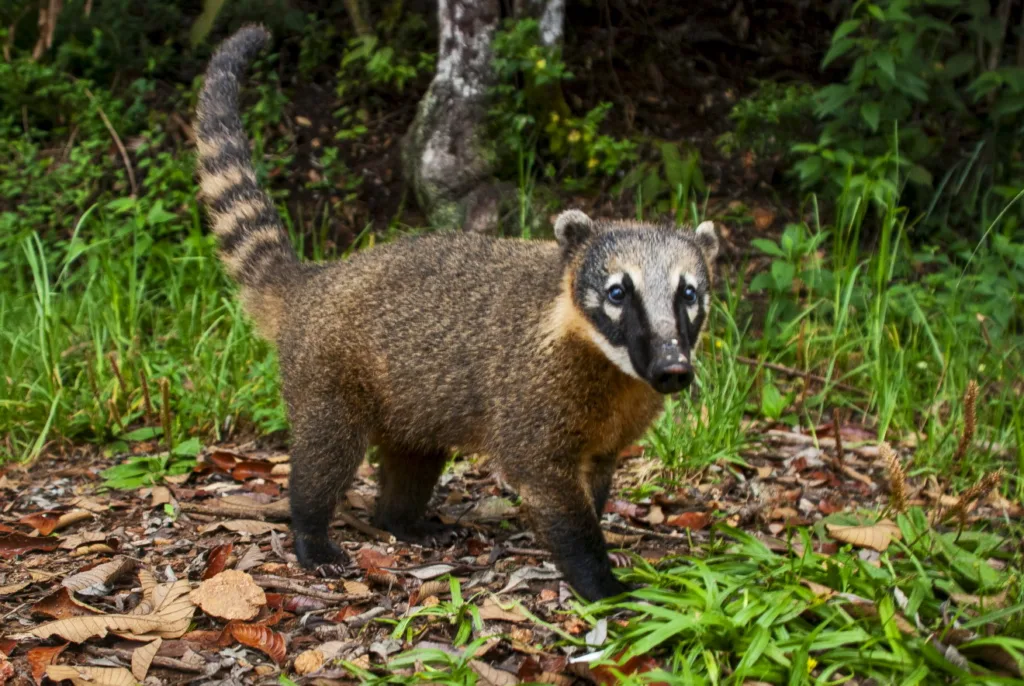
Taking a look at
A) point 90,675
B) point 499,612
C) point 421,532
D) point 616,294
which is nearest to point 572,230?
point 616,294

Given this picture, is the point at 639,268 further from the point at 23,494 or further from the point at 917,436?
the point at 23,494

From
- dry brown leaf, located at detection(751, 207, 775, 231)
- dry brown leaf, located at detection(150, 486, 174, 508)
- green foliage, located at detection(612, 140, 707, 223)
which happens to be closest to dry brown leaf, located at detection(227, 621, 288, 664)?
dry brown leaf, located at detection(150, 486, 174, 508)

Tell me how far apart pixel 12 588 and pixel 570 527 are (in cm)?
196

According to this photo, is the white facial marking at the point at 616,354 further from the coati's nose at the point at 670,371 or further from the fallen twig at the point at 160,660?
the fallen twig at the point at 160,660

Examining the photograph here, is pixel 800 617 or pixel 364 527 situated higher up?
pixel 800 617

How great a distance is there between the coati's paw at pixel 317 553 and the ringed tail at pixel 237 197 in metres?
0.97

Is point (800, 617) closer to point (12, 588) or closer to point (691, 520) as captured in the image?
point (691, 520)

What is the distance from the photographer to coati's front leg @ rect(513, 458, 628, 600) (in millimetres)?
3783

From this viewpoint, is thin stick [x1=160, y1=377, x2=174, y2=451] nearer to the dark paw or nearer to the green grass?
the dark paw

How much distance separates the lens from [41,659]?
10.4ft

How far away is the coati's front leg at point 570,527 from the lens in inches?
149

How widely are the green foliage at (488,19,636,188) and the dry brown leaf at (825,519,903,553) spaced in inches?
147

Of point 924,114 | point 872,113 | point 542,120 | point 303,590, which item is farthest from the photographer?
point 542,120

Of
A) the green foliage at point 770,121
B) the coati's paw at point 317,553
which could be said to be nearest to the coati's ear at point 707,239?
the coati's paw at point 317,553
